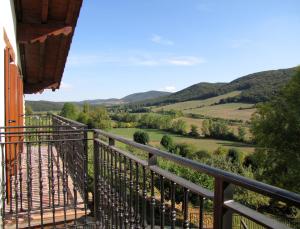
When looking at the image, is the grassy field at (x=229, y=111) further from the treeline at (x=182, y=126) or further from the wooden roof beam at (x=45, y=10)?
the wooden roof beam at (x=45, y=10)

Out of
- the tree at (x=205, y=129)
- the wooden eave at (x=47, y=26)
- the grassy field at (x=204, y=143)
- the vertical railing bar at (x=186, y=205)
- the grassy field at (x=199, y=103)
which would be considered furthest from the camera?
the grassy field at (x=199, y=103)

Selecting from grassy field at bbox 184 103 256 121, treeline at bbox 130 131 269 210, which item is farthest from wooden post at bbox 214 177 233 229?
grassy field at bbox 184 103 256 121

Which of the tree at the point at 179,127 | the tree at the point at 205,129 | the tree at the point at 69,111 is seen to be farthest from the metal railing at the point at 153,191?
the tree at the point at 179,127

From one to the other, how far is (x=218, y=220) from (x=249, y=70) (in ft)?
340

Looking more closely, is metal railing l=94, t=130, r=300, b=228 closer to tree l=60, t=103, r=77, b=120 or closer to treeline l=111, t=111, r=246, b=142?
tree l=60, t=103, r=77, b=120

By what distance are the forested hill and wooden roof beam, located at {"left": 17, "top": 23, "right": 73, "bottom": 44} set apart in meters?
48.2

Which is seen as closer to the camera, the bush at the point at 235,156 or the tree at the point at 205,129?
the bush at the point at 235,156

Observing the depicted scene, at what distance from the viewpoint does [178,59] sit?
217 ft

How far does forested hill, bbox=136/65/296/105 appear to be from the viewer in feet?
230

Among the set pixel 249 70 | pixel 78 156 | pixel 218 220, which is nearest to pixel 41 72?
pixel 78 156

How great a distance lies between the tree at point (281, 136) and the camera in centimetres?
1842

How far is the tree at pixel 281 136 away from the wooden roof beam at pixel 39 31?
50.7 feet

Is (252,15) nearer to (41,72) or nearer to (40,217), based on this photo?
(41,72)

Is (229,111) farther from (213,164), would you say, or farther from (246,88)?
(213,164)
